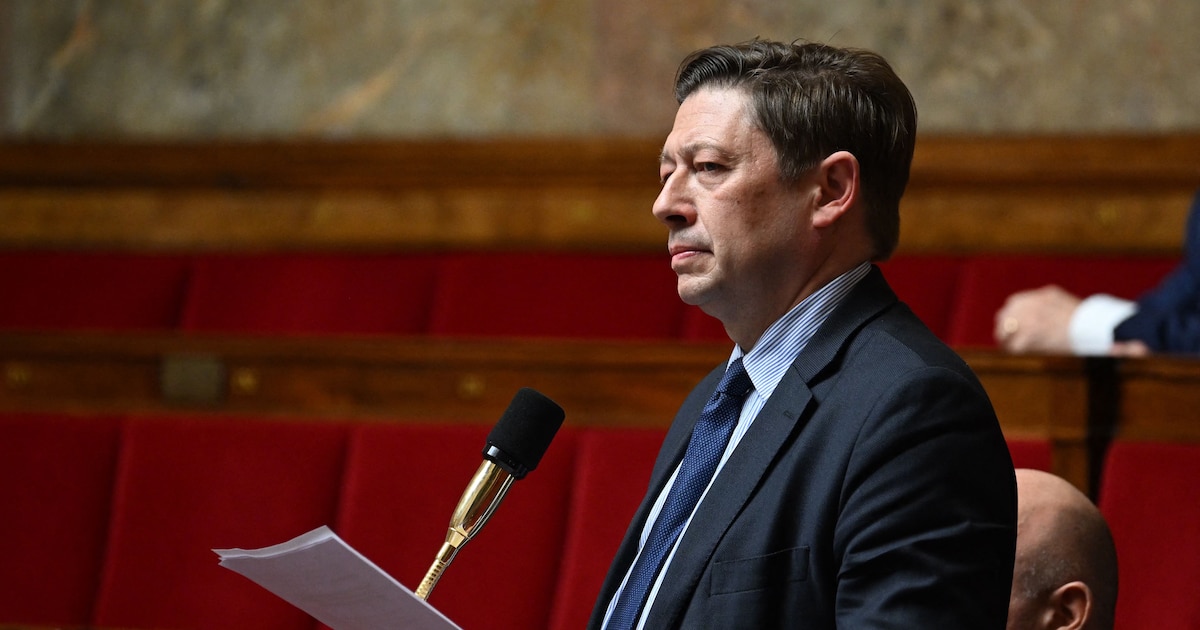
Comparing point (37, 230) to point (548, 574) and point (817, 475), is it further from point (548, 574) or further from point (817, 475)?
point (817, 475)

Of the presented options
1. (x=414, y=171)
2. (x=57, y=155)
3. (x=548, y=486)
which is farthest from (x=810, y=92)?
(x=57, y=155)

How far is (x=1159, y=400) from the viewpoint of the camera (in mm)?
1072

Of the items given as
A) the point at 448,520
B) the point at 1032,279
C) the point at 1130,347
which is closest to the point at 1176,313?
the point at 1130,347

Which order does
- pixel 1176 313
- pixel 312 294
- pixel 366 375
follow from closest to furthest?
pixel 366 375 → pixel 1176 313 → pixel 312 294

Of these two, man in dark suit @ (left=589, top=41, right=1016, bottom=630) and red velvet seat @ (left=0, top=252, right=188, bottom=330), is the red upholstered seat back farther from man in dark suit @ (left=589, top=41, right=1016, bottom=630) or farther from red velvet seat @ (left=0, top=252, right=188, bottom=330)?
red velvet seat @ (left=0, top=252, right=188, bottom=330)

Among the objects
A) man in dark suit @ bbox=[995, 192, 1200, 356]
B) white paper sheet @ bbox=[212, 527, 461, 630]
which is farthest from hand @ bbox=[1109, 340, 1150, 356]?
white paper sheet @ bbox=[212, 527, 461, 630]

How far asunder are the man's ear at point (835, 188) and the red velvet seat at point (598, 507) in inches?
16.7

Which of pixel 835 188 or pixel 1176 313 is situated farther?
pixel 1176 313

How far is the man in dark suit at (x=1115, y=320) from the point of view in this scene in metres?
1.40

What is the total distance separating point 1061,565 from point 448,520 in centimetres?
54

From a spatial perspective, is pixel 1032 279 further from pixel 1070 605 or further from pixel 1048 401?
pixel 1070 605

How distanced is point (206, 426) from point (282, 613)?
190mm

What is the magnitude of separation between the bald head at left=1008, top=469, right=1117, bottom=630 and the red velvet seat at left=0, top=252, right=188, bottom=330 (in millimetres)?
1315

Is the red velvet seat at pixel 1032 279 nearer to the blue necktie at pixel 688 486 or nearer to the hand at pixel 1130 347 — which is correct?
the hand at pixel 1130 347
